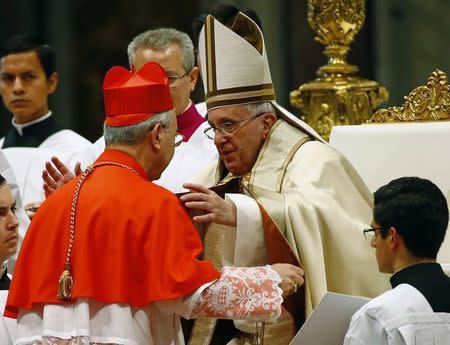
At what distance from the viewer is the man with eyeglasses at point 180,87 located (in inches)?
259

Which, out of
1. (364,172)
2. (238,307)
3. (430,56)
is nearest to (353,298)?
(238,307)

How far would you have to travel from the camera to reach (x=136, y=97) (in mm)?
4824

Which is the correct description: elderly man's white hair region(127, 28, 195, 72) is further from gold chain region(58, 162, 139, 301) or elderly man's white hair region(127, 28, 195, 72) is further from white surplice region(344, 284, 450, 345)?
white surplice region(344, 284, 450, 345)

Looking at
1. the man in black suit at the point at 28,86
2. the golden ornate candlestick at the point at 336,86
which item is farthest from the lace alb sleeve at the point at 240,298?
the man in black suit at the point at 28,86

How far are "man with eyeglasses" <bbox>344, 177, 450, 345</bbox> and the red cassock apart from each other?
0.64 m

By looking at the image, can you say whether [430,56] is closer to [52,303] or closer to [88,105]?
[88,105]

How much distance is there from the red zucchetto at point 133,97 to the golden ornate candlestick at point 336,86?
9.71ft

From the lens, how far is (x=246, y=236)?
526cm

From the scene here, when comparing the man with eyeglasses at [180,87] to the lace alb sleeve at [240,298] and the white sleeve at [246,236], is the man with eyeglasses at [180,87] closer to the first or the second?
the white sleeve at [246,236]

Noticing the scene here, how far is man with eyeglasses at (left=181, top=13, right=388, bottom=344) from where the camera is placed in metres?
5.31

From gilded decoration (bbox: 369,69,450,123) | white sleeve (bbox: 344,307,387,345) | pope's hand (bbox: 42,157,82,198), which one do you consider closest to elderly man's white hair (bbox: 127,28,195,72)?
gilded decoration (bbox: 369,69,450,123)

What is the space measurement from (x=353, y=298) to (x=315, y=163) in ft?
3.67

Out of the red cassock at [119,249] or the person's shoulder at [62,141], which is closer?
the red cassock at [119,249]

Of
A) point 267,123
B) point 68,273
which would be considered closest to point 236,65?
point 267,123
